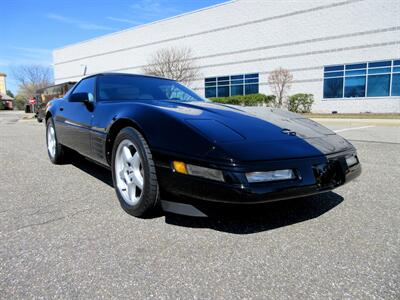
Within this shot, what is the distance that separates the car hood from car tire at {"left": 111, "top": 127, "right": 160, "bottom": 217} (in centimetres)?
37

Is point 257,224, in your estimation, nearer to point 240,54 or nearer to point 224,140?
point 224,140

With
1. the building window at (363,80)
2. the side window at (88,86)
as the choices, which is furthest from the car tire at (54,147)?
the building window at (363,80)

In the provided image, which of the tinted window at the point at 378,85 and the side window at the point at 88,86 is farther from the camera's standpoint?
the tinted window at the point at 378,85

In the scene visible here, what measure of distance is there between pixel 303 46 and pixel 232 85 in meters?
6.50

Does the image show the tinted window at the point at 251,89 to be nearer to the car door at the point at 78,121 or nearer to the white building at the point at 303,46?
the white building at the point at 303,46

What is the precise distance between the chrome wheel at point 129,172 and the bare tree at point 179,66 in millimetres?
25810

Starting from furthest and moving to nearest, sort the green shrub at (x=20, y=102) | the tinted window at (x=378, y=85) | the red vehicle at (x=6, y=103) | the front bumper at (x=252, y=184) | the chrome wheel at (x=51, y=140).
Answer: the green shrub at (x=20, y=102)
the red vehicle at (x=6, y=103)
the tinted window at (x=378, y=85)
the chrome wheel at (x=51, y=140)
the front bumper at (x=252, y=184)

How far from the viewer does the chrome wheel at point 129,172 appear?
2500 millimetres

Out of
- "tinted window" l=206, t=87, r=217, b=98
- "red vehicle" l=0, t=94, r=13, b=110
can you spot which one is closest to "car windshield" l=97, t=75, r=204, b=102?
"tinted window" l=206, t=87, r=217, b=98

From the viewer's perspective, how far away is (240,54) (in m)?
25.0

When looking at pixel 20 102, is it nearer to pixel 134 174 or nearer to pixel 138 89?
pixel 138 89

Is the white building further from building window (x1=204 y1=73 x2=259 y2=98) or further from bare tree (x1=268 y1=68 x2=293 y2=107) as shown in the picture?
bare tree (x1=268 y1=68 x2=293 y2=107)

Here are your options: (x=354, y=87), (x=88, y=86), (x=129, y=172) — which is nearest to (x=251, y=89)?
(x=354, y=87)

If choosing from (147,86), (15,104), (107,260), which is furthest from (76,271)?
(15,104)
